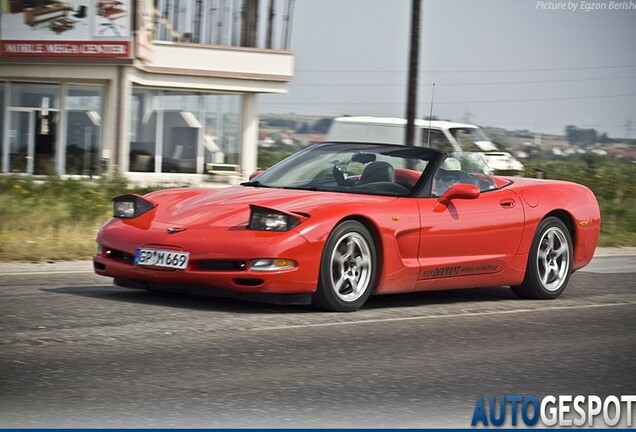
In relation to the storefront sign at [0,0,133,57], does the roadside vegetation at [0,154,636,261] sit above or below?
below

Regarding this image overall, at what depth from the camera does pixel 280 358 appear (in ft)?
19.9

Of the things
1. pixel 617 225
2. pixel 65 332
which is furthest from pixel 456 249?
pixel 617 225

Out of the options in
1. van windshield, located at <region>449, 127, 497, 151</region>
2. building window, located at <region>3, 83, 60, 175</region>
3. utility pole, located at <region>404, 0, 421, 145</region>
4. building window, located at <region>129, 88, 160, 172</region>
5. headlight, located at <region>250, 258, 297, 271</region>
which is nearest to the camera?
headlight, located at <region>250, 258, 297, 271</region>

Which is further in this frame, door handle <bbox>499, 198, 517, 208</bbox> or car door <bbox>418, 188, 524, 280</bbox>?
door handle <bbox>499, 198, 517, 208</bbox>

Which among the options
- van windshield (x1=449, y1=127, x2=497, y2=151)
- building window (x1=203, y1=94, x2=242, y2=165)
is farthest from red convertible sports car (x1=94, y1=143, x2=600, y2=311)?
building window (x1=203, y1=94, x2=242, y2=165)

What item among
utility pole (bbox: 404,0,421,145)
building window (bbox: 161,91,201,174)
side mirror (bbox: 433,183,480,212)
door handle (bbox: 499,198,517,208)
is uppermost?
utility pole (bbox: 404,0,421,145)

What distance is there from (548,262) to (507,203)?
2.53ft

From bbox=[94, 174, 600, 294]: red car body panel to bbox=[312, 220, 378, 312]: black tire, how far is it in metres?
0.07

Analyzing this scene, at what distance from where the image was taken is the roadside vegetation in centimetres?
1136

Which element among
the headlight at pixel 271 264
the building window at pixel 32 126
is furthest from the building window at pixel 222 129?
the headlight at pixel 271 264

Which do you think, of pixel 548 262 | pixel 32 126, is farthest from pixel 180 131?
pixel 548 262

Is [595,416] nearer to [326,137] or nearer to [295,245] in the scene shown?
[295,245]

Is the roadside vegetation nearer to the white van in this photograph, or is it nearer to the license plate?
the white van

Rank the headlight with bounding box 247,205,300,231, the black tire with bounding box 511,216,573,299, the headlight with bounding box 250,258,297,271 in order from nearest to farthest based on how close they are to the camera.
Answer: the headlight with bounding box 250,258,297,271
the headlight with bounding box 247,205,300,231
the black tire with bounding box 511,216,573,299
